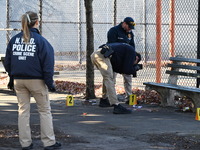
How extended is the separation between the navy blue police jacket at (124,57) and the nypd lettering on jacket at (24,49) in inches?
134

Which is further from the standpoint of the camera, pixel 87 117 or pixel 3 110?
pixel 3 110

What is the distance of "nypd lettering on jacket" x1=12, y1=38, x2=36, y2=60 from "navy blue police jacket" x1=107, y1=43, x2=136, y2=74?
3393 mm

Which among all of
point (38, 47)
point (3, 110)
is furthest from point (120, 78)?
point (38, 47)

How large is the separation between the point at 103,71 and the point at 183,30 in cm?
1812

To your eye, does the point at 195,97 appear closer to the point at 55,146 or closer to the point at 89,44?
the point at 89,44

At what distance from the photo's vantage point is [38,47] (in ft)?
23.3

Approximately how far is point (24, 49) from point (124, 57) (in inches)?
139

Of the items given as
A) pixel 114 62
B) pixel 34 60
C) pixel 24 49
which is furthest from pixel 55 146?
pixel 114 62

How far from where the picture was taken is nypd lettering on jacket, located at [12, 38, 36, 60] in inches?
279

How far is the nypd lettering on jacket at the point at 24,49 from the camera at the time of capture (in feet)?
23.3

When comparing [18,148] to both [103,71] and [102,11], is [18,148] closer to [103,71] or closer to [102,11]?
[103,71]

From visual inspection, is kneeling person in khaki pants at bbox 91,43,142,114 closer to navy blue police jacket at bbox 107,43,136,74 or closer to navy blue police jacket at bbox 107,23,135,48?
navy blue police jacket at bbox 107,43,136,74

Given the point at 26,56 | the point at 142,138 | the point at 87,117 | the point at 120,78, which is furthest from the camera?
the point at 120,78

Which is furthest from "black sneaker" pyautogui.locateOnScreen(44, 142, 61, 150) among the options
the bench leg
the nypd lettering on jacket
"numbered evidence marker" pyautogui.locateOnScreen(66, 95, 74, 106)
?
"numbered evidence marker" pyautogui.locateOnScreen(66, 95, 74, 106)
